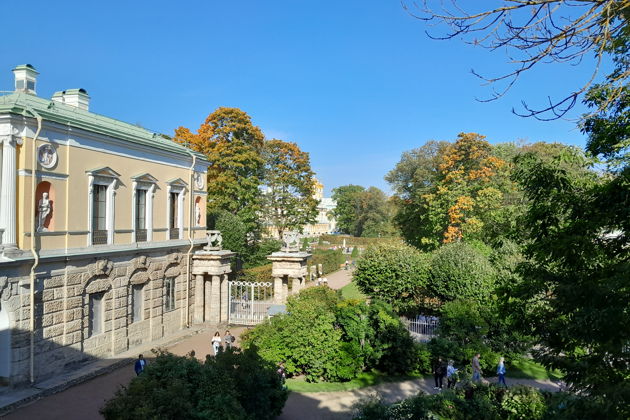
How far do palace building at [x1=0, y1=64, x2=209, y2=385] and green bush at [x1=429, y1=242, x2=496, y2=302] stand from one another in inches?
Result: 434

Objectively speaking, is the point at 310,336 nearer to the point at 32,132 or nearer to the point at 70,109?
the point at 32,132

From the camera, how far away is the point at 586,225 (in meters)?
5.90

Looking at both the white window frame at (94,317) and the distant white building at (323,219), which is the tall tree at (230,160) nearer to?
the white window frame at (94,317)

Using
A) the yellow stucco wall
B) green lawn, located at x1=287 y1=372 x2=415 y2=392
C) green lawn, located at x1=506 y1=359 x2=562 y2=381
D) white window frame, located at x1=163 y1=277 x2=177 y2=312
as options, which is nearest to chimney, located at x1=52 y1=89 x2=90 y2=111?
the yellow stucco wall

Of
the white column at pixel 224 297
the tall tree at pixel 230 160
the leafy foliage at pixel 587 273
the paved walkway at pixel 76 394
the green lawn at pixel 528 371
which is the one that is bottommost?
the green lawn at pixel 528 371

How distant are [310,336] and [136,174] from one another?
29.1 ft

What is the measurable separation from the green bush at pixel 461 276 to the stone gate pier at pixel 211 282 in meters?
9.46

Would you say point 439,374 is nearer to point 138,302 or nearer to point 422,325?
point 422,325

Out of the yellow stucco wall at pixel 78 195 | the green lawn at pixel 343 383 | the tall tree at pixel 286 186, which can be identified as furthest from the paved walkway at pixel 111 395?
the tall tree at pixel 286 186

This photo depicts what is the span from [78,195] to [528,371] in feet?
54.8

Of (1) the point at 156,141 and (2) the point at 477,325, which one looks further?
(1) the point at 156,141

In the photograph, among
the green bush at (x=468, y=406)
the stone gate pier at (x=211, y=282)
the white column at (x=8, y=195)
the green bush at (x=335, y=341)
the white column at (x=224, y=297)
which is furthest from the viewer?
the white column at (x=224, y=297)

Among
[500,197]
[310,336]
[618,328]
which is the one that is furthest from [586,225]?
[500,197]

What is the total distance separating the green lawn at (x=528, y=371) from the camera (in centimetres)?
1546
